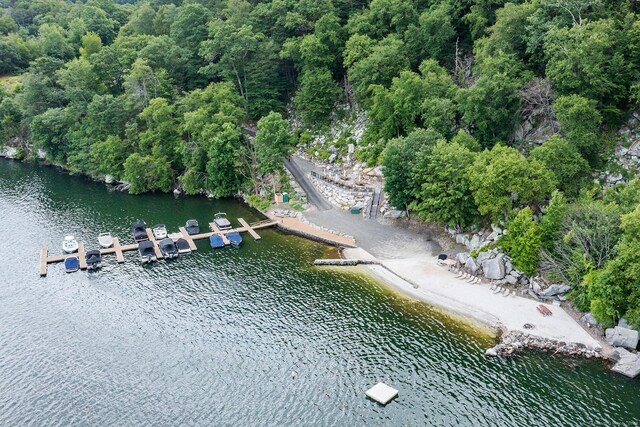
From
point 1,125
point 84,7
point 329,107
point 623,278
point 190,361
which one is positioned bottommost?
point 190,361

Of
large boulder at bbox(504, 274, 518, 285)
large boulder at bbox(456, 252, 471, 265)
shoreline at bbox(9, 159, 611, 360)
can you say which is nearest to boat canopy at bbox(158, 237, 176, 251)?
shoreline at bbox(9, 159, 611, 360)

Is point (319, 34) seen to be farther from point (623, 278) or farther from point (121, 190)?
point (623, 278)

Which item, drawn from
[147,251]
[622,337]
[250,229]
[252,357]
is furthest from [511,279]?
[147,251]

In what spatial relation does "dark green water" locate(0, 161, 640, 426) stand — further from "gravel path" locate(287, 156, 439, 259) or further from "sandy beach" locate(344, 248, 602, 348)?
"gravel path" locate(287, 156, 439, 259)

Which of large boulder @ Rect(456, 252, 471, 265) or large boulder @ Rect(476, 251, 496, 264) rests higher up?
large boulder @ Rect(476, 251, 496, 264)

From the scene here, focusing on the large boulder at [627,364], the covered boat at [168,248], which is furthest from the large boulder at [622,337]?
the covered boat at [168,248]

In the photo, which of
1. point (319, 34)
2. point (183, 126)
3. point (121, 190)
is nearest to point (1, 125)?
point (121, 190)
